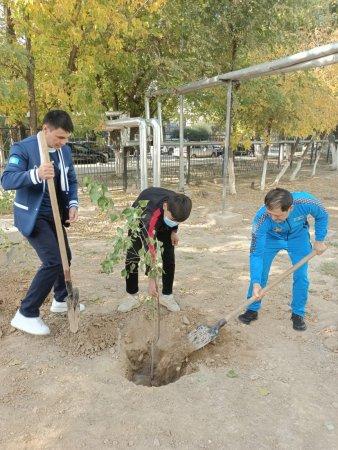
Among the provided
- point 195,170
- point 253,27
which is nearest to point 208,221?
point 253,27

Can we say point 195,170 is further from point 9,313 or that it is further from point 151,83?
point 9,313

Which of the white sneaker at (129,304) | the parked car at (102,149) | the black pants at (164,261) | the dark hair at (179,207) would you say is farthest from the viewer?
the parked car at (102,149)

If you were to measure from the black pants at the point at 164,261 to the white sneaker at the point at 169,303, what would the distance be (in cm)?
4

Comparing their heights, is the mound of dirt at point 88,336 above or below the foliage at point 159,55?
below

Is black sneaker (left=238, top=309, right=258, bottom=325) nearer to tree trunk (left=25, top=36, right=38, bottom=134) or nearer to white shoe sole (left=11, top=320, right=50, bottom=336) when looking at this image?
white shoe sole (left=11, top=320, right=50, bottom=336)

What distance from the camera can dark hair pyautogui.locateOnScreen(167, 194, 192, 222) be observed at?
2.81 metres

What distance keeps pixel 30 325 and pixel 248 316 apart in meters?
1.75

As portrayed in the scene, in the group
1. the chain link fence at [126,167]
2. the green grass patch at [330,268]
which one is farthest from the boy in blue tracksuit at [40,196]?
the chain link fence at [126,167]

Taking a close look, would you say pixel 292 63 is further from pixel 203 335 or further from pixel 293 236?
pixel 203 335

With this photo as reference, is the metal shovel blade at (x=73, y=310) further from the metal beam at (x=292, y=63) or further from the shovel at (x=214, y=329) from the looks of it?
the metal beam at (x=292, y=63)

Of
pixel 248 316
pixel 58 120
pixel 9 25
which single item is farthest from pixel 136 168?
pixel 58 120

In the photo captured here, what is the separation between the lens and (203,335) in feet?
10.0

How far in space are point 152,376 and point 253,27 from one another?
7.46 m

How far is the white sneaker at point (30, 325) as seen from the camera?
314 cm
